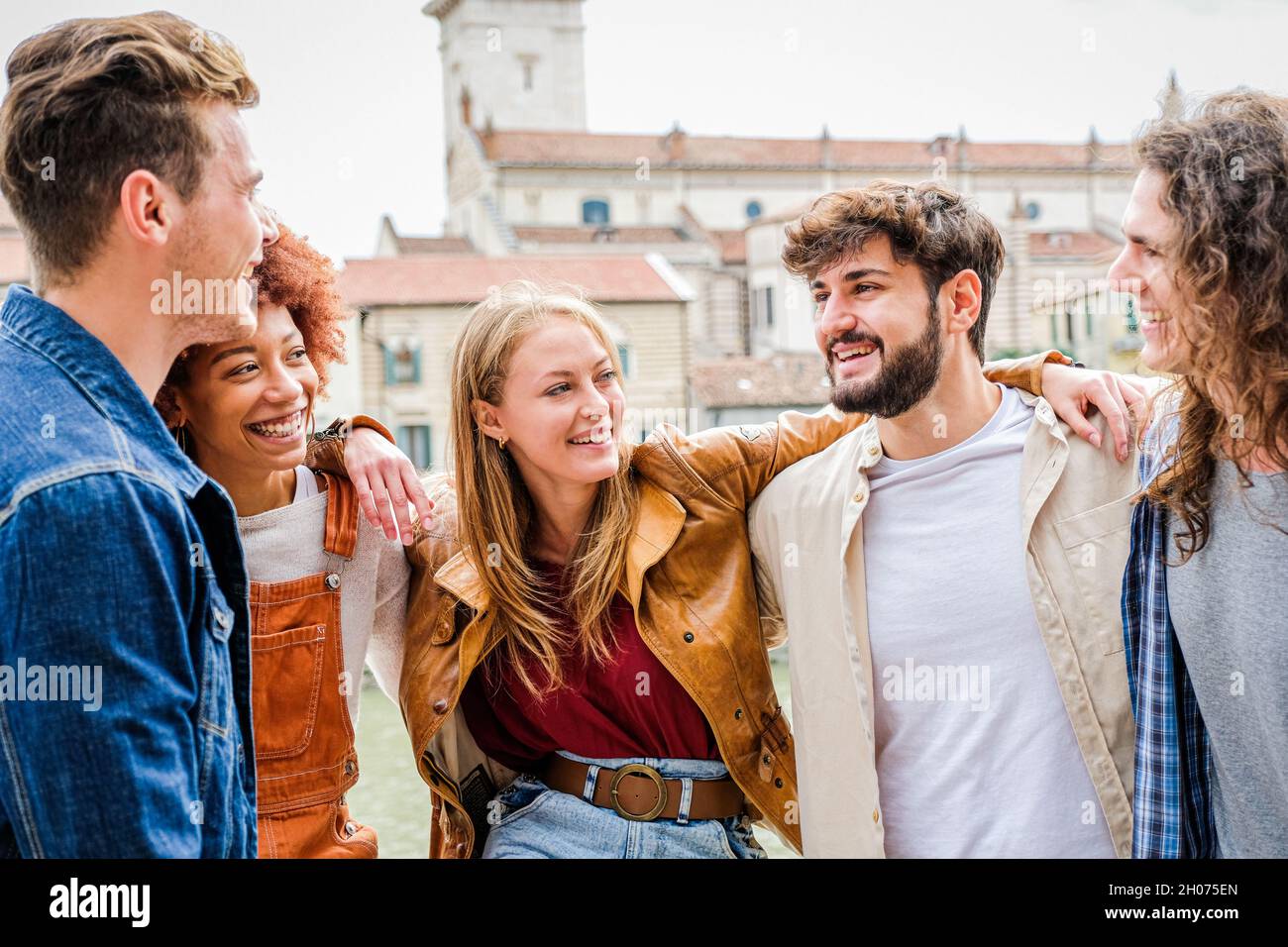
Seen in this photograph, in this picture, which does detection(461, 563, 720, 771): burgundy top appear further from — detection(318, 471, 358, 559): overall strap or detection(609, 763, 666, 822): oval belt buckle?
detection(318, 471, 358, 559): overall strap

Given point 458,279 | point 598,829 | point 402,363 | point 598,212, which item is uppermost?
point 598,212

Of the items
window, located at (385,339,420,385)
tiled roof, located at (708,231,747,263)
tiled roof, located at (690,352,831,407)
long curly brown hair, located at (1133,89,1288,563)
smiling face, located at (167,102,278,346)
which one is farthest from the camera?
tiled roof, located at (708,231,747,263)

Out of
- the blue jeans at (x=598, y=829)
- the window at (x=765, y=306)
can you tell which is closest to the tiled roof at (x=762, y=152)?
the window at (x=765, y=306)

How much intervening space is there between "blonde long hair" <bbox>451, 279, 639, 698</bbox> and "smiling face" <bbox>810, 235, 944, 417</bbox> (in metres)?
0.39

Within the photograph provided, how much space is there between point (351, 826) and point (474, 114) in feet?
123

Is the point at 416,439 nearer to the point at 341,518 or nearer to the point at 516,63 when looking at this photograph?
the point at 341,518

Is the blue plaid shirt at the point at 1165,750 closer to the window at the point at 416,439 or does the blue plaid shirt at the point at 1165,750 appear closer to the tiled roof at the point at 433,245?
the window at the point at 416,439

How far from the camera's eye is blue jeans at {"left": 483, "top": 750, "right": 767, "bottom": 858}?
181 centimetres

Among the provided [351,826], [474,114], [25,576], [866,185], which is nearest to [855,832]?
[351,826]

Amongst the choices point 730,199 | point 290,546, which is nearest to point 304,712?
point 290,546

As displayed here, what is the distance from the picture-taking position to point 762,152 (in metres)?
33.0

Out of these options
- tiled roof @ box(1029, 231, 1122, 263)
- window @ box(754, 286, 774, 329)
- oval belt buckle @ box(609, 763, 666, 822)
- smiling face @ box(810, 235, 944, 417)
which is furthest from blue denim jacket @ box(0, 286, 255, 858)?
tiled roof @ box(1029, 231, 1122, 263)

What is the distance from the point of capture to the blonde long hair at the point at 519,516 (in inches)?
75.1

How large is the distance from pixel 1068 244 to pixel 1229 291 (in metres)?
31.4
